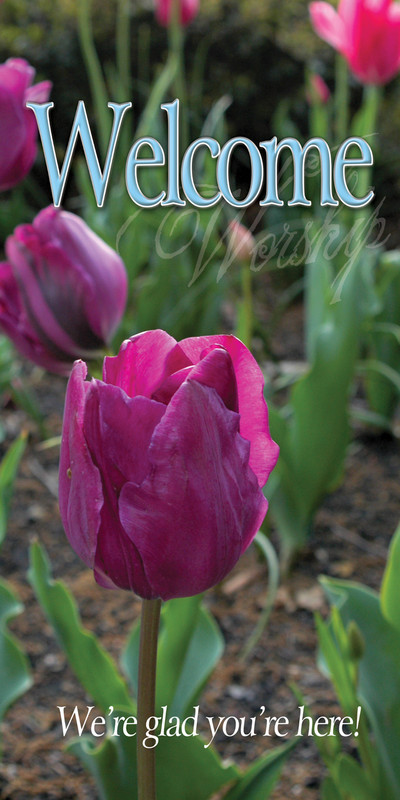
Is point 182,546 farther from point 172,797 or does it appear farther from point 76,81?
point 76,81

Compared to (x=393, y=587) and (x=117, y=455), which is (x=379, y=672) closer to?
(x=393, y=587)

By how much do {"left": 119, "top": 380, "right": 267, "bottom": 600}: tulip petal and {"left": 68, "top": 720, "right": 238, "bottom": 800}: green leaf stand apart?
12.1 inches

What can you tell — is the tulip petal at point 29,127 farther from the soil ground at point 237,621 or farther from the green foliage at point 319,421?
the soil ground at point 237,621

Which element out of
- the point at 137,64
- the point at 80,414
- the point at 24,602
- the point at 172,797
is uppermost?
the point at 80,414

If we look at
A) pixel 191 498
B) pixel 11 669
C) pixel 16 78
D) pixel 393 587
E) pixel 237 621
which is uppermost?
pixel 16 78

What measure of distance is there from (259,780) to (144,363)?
0.43 m

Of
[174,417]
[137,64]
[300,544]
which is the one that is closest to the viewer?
[174,417]

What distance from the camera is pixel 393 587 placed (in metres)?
0.67

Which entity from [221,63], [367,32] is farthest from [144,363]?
[221,63]

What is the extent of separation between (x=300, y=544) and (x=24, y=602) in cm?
41

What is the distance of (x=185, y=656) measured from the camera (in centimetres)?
70

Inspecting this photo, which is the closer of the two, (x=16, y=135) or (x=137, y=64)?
(x=16, y=135)

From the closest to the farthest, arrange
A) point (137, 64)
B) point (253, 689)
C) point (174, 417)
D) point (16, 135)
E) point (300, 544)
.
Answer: point (174, 417), point (16, 135), point (253, 689), point (300, 544), point (137, 64)

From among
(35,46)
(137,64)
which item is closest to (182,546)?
(137,64)
